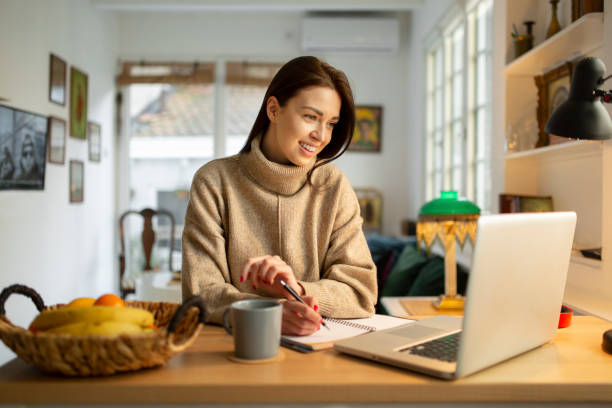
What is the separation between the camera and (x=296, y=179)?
1.35 m

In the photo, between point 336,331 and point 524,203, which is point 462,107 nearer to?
point 524,203

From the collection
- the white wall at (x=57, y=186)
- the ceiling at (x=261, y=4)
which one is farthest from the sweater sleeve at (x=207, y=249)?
the ceiling at (x=261, y=4)

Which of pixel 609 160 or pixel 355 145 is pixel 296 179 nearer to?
pixel 609 160

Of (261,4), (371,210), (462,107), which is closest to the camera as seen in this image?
(462,107)

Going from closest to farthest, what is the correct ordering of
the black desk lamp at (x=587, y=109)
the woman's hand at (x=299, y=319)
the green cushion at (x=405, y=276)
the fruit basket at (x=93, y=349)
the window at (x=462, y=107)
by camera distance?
the fruit basket at (x=93, y=349), the woman's hand at (x=299, y=319), the black desk lamp at (x=587, y=109), the window at (x=462, y=107), the green cushion at (x=405, y=276)

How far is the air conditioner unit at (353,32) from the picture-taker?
4621 millimetres

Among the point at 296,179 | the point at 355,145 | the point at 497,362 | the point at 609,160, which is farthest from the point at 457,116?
the point at 497,362

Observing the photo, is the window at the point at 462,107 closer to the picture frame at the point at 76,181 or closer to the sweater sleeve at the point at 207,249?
the sweater sleeve at the point at 207,249

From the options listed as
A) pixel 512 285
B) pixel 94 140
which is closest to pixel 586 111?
pixel 512 285

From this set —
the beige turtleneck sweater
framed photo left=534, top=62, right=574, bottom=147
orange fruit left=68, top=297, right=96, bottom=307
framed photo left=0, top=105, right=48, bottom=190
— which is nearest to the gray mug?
orange fruit left=68, top=297, right=96, bottom=307

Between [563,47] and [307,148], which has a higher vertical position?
[563,47]

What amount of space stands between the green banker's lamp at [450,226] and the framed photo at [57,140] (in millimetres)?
2556

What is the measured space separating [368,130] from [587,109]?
3.75 m

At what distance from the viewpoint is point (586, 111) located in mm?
1136
